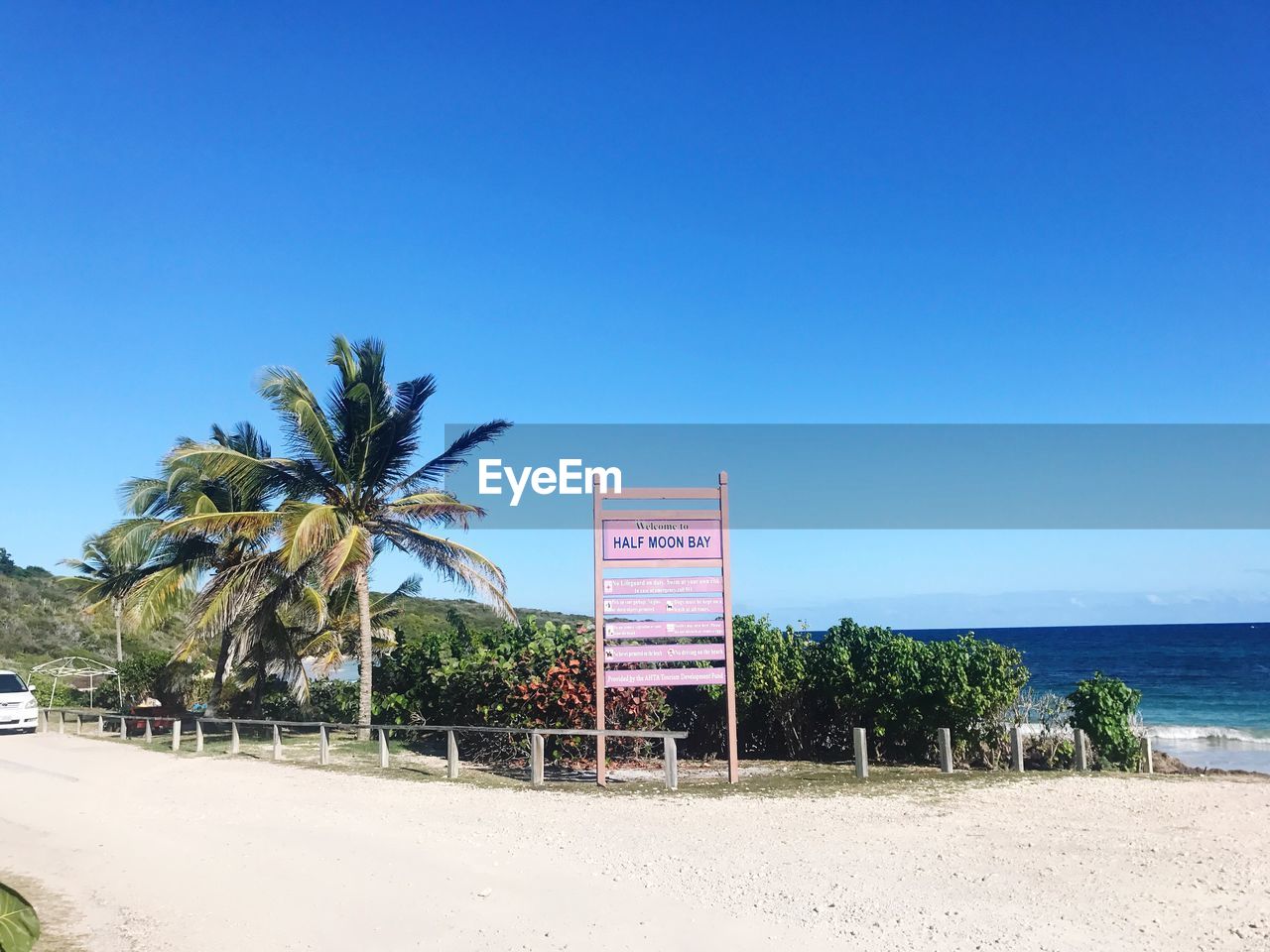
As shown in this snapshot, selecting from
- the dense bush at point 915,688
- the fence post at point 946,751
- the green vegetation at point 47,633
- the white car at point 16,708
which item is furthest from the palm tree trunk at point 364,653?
the green vegetation at point 47,633

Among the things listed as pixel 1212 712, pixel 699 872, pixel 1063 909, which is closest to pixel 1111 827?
pixel 1063 909

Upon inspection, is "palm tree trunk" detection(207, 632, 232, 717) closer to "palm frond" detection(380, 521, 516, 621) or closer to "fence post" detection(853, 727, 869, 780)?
"palm frond" detection(380, 521, 516, 621)

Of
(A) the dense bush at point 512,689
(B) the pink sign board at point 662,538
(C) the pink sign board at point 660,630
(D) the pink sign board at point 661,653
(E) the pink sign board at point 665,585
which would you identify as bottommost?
(A) the dense bush at point 512,689

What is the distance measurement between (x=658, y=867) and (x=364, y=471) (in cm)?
1224

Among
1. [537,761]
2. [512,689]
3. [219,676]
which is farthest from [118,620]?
[537,761]

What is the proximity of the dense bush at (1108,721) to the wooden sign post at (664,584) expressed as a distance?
5.84 metres

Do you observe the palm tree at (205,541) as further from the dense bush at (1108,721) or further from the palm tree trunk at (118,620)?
the dense bush at (1108,721)

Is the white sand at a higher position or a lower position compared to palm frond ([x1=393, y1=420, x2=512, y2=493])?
lower

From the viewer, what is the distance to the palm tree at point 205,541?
18906 mm

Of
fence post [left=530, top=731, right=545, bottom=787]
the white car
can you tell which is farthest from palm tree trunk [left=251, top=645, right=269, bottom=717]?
fence post [left=530, top=731, right=545, bottom=787]

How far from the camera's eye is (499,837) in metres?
9.17

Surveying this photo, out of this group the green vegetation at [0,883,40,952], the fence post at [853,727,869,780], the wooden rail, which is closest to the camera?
the green vegetation at [0,883,40,952]

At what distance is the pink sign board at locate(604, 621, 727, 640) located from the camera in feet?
42.5

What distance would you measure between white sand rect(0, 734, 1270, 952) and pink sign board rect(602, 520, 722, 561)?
125 inches
